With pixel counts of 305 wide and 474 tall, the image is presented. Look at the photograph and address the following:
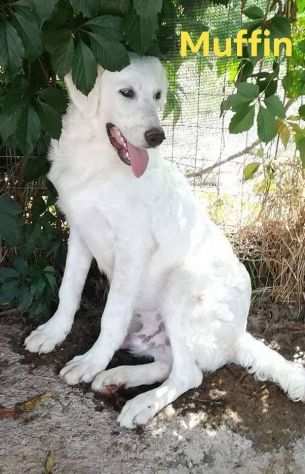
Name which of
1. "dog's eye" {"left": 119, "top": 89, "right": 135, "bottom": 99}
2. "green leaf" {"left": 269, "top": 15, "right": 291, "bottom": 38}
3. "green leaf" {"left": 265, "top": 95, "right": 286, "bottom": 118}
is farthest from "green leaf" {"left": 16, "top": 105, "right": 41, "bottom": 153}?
"green leaf" {"left": 269, "top": 15, "right": 291, "bottom": 38}

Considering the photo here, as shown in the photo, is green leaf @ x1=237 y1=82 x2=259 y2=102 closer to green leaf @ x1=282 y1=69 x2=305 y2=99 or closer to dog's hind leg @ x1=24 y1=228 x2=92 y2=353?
green leaf @ x1=282 y1=69 x2=305 y2=99

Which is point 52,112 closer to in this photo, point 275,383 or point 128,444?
point 128,444

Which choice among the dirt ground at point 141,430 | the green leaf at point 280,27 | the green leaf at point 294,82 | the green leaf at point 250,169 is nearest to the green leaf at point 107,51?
the green leaf at point 280,27

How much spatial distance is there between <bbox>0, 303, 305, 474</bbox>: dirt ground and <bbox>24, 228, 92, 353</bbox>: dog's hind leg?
0.08 meters

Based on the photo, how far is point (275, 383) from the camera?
8.66ft

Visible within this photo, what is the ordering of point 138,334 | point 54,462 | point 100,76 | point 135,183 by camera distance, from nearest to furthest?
point 54,462 → point 100,76 → point 135,183 → point 138,334

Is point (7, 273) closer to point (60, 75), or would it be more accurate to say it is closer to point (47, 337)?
point (47, 337)

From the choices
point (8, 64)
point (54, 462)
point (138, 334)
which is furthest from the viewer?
point (138, 334)

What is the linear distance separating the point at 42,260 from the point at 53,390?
84 cm

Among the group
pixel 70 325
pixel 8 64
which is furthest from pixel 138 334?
pixel 8 64

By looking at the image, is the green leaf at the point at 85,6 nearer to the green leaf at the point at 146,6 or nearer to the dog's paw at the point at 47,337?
the green leaf at the point at 146,6

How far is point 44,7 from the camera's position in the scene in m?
1.80

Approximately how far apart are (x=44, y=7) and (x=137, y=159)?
2.45 ft

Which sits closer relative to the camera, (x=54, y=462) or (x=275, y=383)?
(x=54, y=462)
